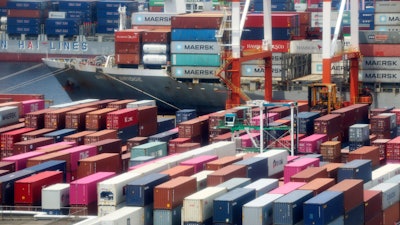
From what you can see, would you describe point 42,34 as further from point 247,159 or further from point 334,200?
point 334,200

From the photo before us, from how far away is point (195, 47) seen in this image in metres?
63.6

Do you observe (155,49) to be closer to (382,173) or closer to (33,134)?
(33,134)

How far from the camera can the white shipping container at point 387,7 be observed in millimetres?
65312

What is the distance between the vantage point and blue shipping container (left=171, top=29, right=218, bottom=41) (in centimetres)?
6309

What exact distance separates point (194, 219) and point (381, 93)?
29165 millimetres

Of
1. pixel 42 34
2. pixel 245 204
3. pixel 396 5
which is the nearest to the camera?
pixel 245 204

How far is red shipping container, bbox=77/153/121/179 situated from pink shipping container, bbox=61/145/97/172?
64 cm

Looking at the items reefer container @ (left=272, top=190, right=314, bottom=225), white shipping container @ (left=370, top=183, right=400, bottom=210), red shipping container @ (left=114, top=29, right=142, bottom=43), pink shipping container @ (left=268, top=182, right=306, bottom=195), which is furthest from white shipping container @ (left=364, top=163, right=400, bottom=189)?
red shipping container @ (left=114, top=29, right=142, bottom=43)

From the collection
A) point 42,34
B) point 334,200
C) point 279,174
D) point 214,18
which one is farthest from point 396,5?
point 42,34

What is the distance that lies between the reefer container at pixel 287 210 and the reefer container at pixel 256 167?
473 cm

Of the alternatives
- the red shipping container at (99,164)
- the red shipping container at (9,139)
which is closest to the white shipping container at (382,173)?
the red shipping container at (99,164)

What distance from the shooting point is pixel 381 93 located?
62.2 m

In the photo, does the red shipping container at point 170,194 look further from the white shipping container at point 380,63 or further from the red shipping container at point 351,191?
the white shipping container at point 380,63

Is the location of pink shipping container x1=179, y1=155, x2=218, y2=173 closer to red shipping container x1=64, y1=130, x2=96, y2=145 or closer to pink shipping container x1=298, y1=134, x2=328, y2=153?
pink shipping container x1=298, y1=134, x2=328, y2=153
